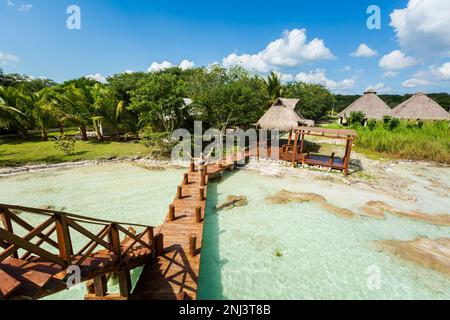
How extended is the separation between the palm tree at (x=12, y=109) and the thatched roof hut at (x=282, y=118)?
1850 centimetres

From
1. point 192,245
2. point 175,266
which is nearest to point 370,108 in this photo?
point 192,245

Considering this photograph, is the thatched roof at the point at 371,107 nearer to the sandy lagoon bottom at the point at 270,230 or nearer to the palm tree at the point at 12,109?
the sandy lagoon bottom at the point at 270,230

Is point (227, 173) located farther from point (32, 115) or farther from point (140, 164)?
point (32, 115)

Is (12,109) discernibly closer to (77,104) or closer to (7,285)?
(77,104)

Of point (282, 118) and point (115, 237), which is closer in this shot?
point (115, 237)

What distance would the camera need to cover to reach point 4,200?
9.17 m

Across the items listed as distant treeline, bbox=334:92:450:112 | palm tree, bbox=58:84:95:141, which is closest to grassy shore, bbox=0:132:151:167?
palm tree, bbox=58:84:95:141

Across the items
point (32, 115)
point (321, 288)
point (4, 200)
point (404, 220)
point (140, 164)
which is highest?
point (32, 115)

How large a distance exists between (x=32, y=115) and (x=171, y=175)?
13.9 meters

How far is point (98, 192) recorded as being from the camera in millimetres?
10195

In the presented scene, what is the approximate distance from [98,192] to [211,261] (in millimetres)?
6771

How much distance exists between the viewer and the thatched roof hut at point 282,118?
1555cm
